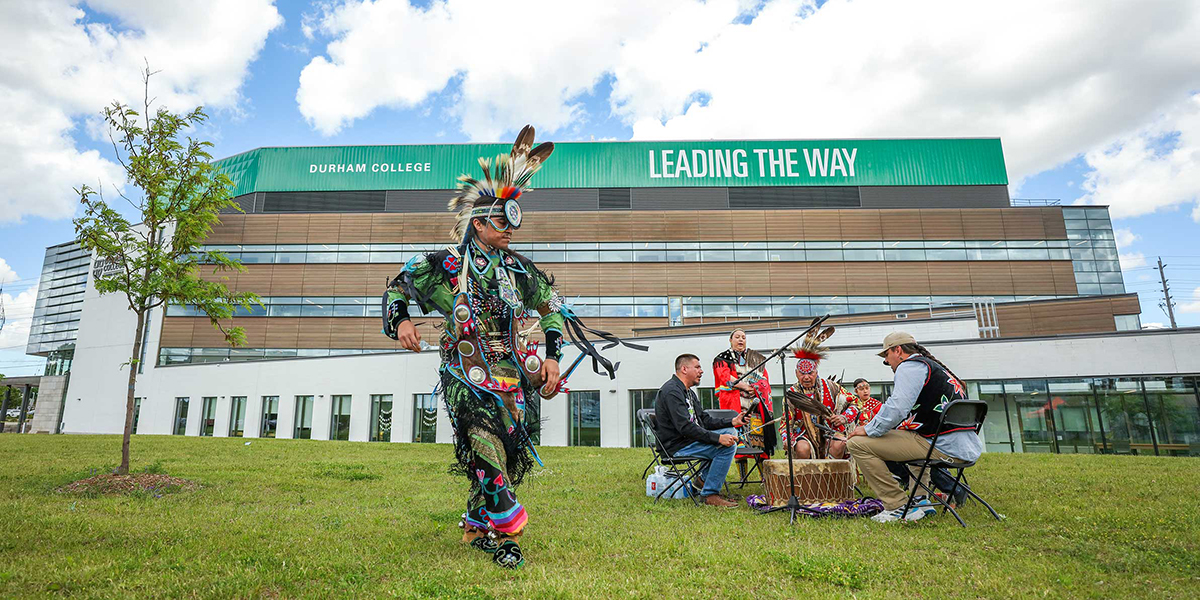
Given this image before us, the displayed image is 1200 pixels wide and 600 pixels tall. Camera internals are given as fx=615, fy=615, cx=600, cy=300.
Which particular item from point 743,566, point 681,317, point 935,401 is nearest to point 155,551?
point 743,566

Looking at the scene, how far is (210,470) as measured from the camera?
9062 mm

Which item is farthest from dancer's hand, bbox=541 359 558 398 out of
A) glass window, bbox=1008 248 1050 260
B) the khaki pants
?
glass window, bbox=1008 248 1050 260

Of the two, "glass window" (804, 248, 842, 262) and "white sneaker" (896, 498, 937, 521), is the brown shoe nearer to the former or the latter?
"white sneaker" (896, 498, 937, 521)

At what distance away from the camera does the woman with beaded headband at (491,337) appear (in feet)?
13.2

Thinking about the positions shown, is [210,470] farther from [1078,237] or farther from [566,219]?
[1078,237]

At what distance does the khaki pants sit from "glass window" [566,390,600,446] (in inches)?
709

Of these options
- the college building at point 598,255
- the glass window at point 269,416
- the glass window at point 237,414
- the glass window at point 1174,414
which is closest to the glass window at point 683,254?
the college building at point 598,255

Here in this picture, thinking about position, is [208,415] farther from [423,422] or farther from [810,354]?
[810,354]

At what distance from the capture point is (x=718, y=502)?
6527 mm

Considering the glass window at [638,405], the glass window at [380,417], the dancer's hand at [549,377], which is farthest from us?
the glass window at [380,417]

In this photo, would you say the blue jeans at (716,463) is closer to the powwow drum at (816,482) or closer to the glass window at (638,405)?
the powwow drum at (816,482)

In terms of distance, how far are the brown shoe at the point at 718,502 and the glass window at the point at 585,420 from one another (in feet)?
54.5

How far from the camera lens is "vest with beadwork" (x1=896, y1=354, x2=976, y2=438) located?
525 cm

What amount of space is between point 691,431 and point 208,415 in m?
31.8
